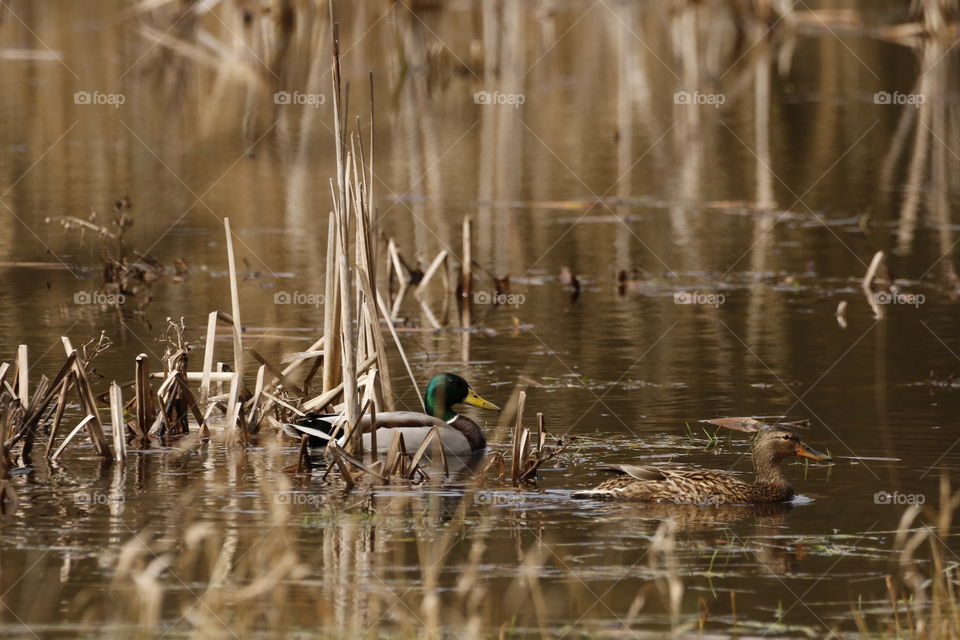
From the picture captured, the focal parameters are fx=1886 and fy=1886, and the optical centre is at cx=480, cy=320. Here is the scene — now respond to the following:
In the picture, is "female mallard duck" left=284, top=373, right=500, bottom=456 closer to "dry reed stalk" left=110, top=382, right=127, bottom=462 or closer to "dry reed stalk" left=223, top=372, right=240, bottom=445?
"dry reed stalk" left=223, top=372, right=240, bottom=445

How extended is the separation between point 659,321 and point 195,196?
28.6ft

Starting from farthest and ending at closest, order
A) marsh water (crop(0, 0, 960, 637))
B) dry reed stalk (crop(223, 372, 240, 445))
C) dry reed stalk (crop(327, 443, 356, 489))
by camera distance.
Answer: dry reed stalk (crop(223, 372, 240, 445)), dry reed stalk (crop(327, 443, 356, 489)), marsh water (crop(0, 0, 960, 637))

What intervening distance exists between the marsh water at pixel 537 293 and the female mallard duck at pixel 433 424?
210 mm

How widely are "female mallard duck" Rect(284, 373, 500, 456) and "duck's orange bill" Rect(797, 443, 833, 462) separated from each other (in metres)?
2.13

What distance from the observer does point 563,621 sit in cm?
807

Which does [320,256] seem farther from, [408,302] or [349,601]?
[349,601]

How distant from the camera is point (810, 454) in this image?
11.0 metres

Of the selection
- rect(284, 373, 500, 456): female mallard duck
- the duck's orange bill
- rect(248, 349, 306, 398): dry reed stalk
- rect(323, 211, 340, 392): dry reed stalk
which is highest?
rect(323, 211, 340, 392): dry reed stalk

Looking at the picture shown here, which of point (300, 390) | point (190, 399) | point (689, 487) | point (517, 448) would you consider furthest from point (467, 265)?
point (689, 487)

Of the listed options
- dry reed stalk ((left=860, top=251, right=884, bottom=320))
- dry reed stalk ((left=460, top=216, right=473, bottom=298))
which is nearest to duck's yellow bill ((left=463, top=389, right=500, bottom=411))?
dry reed stalk ((left=460, top=216, right=473, bottom=298))

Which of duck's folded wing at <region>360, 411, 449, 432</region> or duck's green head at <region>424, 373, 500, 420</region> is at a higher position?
duck's green head at <region>424, 373, 500, 420</region>

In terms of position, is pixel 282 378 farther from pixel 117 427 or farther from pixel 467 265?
pixel 467 265

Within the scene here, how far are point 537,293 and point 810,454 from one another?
23.5ft

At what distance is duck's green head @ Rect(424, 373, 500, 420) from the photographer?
12375 millimetres
